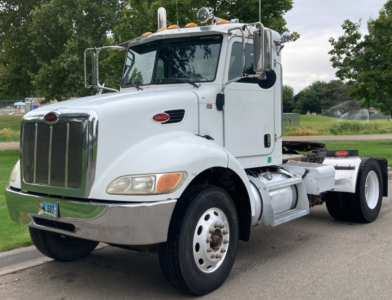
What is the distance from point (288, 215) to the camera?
18.6 feet

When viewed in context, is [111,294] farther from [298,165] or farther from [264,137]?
[298,165]

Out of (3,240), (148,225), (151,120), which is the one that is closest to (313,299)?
(148,225)

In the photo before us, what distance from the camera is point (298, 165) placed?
21.8 ft

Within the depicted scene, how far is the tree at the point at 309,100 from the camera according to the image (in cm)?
10256

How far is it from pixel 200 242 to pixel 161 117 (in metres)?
1.27

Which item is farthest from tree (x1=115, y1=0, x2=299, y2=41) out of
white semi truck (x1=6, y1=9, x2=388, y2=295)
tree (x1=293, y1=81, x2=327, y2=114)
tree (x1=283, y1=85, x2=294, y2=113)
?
tree (x1=293, y1=81, x2=327, y2=114)

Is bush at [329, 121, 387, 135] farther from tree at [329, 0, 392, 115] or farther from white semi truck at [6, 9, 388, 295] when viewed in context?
white semi truck at [6, 9, 388, 295]

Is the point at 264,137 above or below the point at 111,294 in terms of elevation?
above

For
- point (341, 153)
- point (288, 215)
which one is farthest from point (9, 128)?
point (288, 215)

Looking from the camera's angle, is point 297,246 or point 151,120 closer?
point 151,120

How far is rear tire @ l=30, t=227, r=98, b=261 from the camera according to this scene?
5.23 meters

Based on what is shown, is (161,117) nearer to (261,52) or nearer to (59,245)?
(261,52)

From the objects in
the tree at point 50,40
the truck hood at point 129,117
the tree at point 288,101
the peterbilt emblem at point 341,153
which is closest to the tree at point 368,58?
the tree at point 50,40

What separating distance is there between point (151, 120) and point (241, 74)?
4.12 feet
